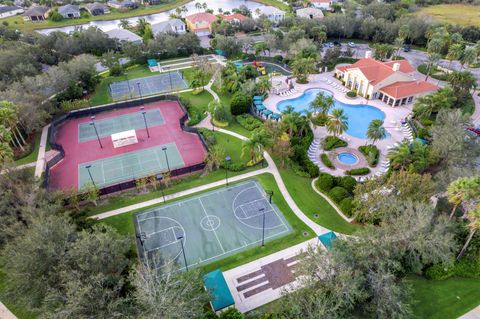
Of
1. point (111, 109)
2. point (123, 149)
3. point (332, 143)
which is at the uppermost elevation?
point (111, 109)

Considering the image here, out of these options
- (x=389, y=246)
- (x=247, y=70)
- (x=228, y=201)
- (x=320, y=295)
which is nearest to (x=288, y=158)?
(x=228, y=201)

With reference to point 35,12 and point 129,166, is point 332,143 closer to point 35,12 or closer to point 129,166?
point 129,166

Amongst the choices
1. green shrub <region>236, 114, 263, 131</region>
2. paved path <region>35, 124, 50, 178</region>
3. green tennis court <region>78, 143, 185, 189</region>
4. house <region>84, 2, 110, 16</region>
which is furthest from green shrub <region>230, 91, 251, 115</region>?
house <region>84, 2, 110, 16</region>

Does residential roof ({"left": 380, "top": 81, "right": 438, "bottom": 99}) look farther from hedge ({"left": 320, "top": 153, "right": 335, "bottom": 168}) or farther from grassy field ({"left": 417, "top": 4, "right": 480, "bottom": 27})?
grassy field ({"left": 417, "top": 4, "right": 480, "bottom": 27})

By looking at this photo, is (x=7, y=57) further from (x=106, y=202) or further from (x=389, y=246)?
(x=389, y=246)

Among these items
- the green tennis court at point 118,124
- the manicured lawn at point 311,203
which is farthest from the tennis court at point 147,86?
the manicured lawn at point 311,203

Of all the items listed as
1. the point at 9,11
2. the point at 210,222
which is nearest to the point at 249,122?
the point at 210,222
